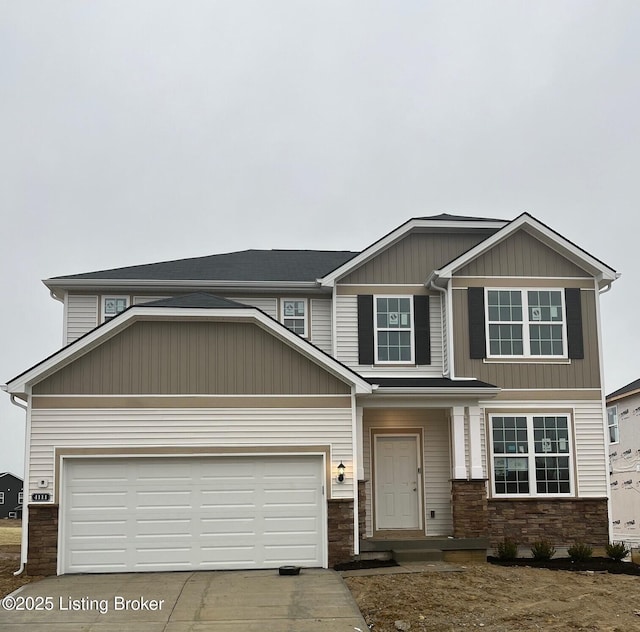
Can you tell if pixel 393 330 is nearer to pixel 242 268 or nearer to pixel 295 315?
pixel 295 315

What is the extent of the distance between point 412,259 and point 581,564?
7052 millimetres

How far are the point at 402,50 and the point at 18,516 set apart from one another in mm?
42671

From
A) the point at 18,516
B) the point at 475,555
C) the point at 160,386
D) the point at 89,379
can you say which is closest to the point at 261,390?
the point at 160,386

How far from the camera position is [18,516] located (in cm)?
5188

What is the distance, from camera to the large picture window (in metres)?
16.3

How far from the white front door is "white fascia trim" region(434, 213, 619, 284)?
3663mm

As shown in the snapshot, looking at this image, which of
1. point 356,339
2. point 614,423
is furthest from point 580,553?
point 614,423

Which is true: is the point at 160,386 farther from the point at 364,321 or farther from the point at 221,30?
the point at 221,30

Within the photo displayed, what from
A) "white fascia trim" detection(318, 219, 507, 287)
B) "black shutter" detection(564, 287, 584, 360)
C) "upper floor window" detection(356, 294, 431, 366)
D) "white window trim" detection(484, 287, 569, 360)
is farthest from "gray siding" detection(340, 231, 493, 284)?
"black shutter" detection(564, 287, 584, 360)

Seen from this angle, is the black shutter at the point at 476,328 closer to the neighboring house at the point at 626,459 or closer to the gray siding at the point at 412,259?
the gray siding at the point at 412,259

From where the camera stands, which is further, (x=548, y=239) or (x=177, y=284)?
(x=177, y=284)

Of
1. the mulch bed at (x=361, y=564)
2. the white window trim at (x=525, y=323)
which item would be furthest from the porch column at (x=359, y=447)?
the white window trim at (x=525, y=323)

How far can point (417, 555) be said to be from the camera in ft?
47.5

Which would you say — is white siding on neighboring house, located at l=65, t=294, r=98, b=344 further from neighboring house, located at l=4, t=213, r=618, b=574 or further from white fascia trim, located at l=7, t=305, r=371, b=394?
white fascia trim, located at l=7, t=305, r=371, b=394
